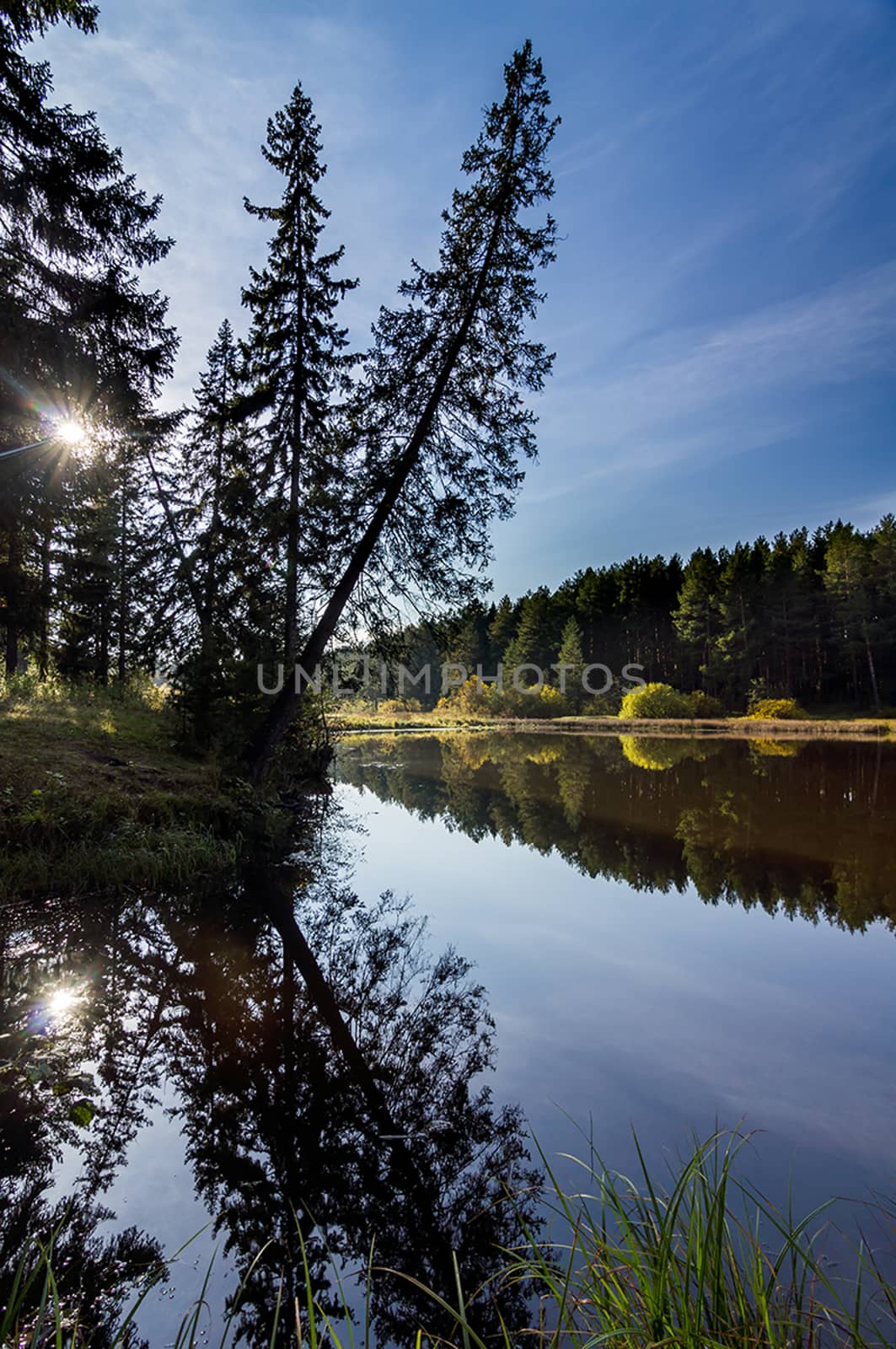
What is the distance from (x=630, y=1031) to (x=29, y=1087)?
352 centimetres

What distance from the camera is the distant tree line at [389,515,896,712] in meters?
46.4

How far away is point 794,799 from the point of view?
1312 centimetres

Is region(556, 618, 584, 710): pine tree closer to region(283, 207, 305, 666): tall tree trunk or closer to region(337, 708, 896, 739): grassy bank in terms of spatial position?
region(337, 708, 896, 739): grassy bank

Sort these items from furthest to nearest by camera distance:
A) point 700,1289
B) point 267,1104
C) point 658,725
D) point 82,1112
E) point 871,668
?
point 871,668 < point 658,725 < point 267,1104 < point 82,1112 < point 700,1289

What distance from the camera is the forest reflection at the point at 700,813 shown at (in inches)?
280

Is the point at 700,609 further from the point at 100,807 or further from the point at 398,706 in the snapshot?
the point at 100,807

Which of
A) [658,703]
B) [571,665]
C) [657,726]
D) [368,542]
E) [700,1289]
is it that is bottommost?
[657,726]

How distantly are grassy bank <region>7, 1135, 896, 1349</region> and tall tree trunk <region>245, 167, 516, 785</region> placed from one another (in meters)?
8.33

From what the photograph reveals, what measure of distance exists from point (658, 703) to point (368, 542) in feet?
132

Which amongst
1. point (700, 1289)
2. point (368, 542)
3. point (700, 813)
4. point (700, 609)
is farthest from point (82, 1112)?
point (700, 609)

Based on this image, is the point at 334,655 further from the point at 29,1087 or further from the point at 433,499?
the point at 29,1087

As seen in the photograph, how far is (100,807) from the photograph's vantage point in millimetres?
6719

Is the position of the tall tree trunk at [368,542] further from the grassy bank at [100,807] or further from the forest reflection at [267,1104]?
the forest reflection at [267,1104]

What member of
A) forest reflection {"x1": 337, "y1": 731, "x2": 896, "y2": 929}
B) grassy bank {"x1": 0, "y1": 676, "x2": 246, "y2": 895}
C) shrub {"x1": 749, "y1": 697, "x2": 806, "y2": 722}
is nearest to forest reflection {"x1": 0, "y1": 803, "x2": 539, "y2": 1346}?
grassy bank {"x1": 0, "y1": 676, "x2": 246, "y2": 895}
